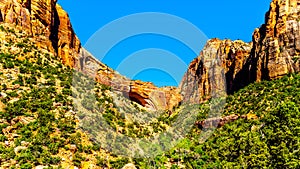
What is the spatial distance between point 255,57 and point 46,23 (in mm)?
41780

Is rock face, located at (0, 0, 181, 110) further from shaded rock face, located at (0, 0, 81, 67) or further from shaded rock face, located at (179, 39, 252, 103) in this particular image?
shaded rock face, located at (179, 39, 252, 103)

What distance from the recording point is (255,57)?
6788 centimetres

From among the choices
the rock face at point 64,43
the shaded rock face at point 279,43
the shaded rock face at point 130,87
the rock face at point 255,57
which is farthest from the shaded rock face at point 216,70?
the shaded rock face at point 279,43

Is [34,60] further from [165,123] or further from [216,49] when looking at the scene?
[216,49]

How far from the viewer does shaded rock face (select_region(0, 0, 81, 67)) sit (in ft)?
171

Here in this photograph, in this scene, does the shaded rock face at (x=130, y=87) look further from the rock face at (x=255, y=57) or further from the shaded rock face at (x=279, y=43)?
the shaded rock face at (x=279, y=43)

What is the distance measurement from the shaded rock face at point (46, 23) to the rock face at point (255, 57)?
122ft

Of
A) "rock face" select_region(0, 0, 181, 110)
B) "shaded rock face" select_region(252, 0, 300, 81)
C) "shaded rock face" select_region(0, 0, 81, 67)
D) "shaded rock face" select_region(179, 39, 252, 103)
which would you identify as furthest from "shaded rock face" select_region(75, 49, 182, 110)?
"shaded rock face" select_region(252, 0, 300, 81)

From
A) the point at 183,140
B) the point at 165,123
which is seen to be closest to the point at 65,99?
the point at 183,140

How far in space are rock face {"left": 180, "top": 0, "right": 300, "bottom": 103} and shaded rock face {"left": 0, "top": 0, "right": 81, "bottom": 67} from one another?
122 feet

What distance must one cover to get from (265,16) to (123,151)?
47.4 metres

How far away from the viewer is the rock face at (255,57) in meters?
58.9

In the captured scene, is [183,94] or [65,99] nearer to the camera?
[65,99]

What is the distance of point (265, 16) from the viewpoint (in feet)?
229
